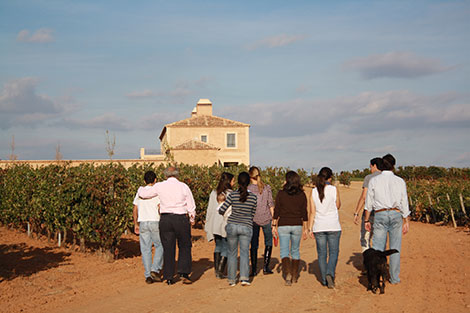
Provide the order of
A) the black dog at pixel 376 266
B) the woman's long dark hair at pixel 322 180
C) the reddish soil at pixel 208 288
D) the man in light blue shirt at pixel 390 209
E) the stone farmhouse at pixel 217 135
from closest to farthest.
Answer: the reddish soil at pixel 208 288 → the black dog at pixel 376 266 → the man in light blue shirt at pixel 390 209 → the woman's long dark hair at pixel 322 180 → the stone farmhouse at pixel 217 135

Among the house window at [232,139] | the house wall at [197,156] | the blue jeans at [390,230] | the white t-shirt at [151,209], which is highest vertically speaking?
the house window at [232,139]

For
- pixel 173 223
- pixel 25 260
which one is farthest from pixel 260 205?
pixel 25 260

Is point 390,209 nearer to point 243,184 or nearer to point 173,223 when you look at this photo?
point 243,184

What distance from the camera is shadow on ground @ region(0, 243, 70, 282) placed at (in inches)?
447

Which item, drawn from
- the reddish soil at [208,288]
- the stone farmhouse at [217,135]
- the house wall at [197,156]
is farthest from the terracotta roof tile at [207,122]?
the reddish soil at [208,288]

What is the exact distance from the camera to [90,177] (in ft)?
41.9

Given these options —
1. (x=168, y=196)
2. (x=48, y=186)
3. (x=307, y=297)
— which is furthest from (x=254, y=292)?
(x=48, y=186)

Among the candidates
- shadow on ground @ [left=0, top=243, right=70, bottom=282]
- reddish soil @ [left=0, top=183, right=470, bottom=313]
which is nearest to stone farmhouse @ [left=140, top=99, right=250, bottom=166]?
shadow on ground @ [left=0, top=243, right=70, bottom=282]

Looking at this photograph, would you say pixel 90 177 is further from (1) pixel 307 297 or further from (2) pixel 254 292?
(1) pixel 307 297

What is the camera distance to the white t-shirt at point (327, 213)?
938 cm

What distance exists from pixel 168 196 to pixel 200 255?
208 inches

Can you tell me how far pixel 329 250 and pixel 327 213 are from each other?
691 millimetres

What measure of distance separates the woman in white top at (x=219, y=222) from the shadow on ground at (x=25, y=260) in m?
4.21

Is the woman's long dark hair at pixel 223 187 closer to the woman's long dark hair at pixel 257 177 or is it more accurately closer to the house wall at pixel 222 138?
the woman's long dark hair at pixel 257 177
